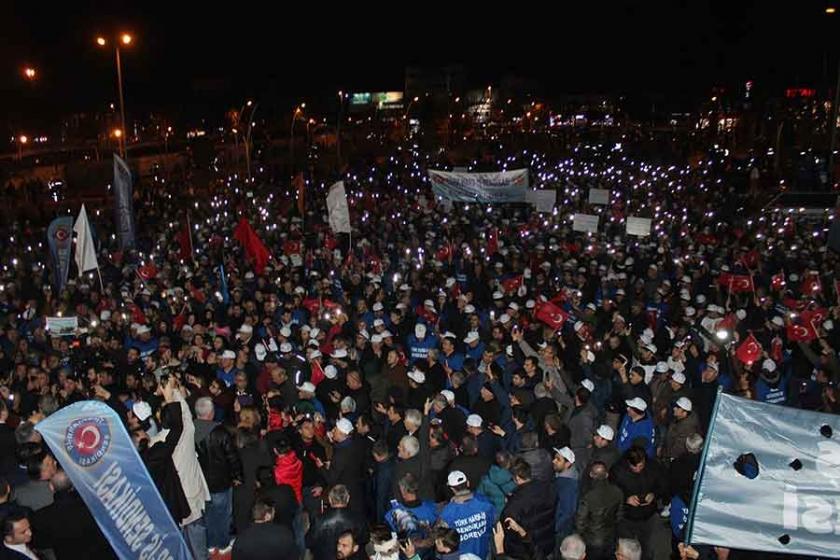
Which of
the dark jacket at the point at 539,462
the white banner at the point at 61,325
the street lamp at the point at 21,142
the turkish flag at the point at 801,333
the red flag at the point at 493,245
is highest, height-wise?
the dark jacket at the point at 539,462

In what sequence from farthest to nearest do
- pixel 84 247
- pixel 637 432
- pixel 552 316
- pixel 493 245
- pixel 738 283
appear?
1. pixel 493 245
2. pixel 738 283
3. pixel 84 247
4. pixel 552 316
5. pixel 637 432

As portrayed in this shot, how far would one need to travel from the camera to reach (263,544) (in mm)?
5145

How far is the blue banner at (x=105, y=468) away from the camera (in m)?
4.72

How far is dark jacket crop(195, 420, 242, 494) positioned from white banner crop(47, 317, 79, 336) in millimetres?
5351

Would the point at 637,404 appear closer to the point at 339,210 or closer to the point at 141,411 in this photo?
the point at 141,411

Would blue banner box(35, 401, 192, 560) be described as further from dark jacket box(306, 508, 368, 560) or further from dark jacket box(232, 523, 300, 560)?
dark jacket box(306, 508, 368, 560)

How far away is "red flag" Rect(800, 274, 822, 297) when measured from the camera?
40.4 feet

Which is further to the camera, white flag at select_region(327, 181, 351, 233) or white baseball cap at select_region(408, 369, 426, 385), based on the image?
white flag at select_region(327, 181, 351, 233)

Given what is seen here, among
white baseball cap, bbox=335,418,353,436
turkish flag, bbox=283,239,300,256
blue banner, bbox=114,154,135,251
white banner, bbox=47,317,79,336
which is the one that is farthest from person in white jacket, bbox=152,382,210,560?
turkish flag, bbox=283,239,300,256

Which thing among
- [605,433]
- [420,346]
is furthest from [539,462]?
[420,346]

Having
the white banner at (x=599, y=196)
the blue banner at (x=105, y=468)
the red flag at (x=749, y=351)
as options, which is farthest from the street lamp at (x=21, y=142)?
the blue banner at (x=105, y=468)

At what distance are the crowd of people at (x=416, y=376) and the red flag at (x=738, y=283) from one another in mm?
60

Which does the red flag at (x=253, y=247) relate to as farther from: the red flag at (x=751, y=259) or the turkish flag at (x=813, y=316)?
the turkish flag at (x=813, y=316)

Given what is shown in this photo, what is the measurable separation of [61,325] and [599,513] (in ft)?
27.3
